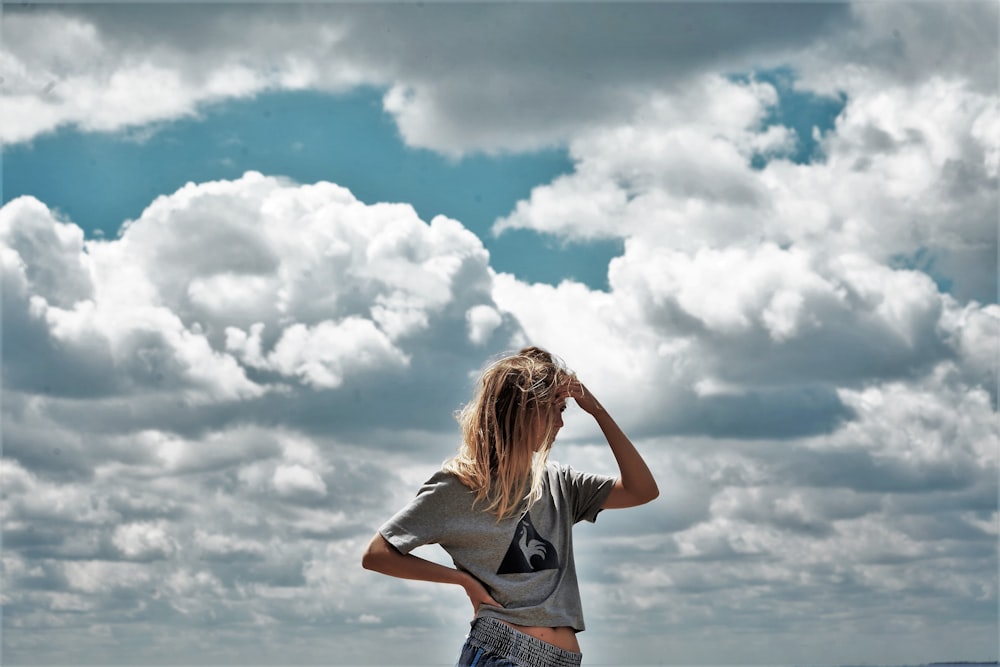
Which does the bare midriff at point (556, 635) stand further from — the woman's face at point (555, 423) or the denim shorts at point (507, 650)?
the woman's face at point (555, 423)

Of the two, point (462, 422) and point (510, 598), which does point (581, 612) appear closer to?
point (510, 598)

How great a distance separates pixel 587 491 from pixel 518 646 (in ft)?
3.42

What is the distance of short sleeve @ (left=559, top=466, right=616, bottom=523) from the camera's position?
6.75 meters

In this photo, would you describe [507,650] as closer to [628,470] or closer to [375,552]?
[375,552]

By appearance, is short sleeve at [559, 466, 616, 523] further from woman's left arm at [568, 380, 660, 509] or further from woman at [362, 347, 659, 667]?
woman at [362, 347, 659, 667]

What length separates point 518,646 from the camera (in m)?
6.18

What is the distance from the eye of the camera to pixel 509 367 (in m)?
6.48

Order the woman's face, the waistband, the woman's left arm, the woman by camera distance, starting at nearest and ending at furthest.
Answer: the waistband, the woman, the woman's face, the woman's left arm

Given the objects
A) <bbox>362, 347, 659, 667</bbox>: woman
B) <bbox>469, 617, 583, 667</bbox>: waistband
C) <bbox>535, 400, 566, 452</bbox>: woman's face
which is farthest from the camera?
<bbox>535, 400, 566, 452</bbox>: woman's face

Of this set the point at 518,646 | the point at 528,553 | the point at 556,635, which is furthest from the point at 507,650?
the point at 528,553

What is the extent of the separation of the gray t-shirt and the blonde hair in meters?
0.09

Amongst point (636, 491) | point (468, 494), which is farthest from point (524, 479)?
point (636, 491)

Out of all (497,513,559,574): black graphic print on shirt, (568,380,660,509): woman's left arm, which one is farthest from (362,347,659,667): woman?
(568,380,660,509): woman's left arm

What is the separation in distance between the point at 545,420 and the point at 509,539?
0.68m
